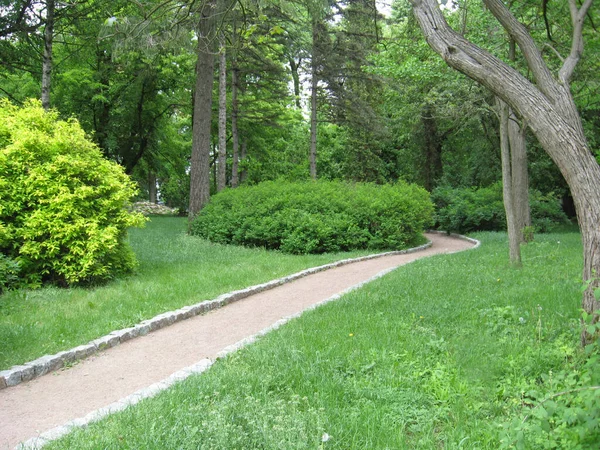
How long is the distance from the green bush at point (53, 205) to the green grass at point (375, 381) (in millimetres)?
4267

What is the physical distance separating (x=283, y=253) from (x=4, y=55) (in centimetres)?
1113

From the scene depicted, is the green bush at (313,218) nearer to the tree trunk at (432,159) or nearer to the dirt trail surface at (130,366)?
the dirt trail surface at (130,366)

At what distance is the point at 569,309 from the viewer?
5840 millimetres

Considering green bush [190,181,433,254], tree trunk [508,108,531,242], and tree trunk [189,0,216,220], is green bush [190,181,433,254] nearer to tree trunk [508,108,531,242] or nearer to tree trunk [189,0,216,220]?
tree trunk [189,0,216,220]

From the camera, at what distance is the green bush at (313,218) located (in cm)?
1419

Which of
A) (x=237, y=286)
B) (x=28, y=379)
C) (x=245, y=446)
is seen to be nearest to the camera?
(x=245, y=446)

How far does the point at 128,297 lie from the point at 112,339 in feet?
5.83

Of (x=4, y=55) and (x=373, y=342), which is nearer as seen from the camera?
(x=373, y=342)

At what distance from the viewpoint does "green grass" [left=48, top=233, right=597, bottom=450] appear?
327cm

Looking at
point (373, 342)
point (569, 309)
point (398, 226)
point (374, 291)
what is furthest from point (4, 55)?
point (569, 309)

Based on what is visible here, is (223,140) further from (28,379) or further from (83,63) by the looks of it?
(28,379)

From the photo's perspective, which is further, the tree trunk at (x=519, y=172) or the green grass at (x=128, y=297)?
the tree trunk at (x=519, y=172)

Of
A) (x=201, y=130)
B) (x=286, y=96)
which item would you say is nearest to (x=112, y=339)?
(x=201, y=130)

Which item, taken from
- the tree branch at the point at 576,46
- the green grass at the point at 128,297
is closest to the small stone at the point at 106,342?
the green grass at the point at 128,297
